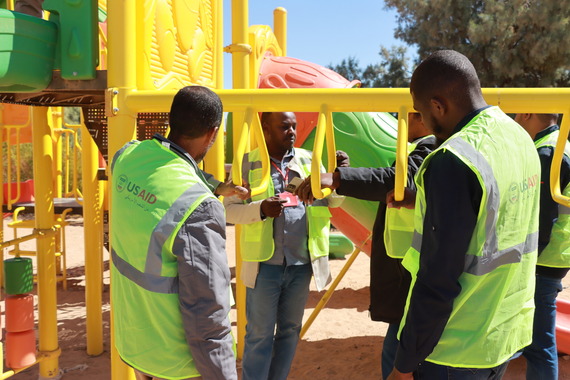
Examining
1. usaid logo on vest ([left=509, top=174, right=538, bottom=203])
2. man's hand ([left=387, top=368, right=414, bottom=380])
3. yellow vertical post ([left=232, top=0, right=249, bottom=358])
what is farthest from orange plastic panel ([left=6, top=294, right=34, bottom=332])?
usaid logo on vest ([left=509, top=174, right=538, bottom=203])

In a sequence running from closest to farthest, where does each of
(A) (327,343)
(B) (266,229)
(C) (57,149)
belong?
(B) (266,229)
(A) (327,343)
(C) (57,149)

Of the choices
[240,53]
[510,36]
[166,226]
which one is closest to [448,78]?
[166,226]

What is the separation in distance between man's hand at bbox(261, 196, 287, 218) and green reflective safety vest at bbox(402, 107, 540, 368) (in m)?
1.18

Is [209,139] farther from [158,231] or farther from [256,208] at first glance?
[256,208]

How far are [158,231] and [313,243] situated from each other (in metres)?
1.37

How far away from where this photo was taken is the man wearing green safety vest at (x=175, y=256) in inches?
61.8

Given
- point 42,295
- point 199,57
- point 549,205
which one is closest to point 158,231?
point 199,57

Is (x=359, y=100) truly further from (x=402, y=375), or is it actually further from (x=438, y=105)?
(x=402, y=375)

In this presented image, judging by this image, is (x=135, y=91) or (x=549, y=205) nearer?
(x=135, y=91)

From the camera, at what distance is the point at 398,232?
93.9 inches

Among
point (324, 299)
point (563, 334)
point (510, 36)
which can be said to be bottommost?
point (563, 334)

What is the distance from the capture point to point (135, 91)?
2.28 metres

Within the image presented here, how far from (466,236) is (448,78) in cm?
45

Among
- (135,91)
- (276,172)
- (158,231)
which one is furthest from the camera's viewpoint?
(276,172)
